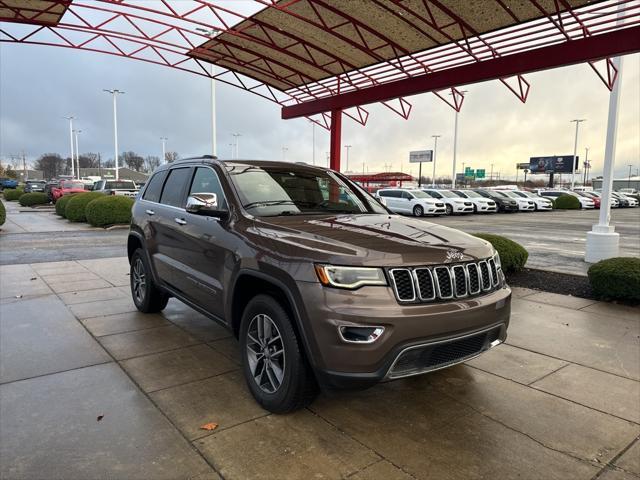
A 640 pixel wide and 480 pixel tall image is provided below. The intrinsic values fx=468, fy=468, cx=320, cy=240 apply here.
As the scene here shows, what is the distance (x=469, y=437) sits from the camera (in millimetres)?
3002

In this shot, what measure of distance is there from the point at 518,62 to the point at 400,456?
10963 millimetres

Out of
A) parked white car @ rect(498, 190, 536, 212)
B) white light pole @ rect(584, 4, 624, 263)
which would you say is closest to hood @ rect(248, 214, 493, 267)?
white light pole @ rect(584, 4, 624, 263)

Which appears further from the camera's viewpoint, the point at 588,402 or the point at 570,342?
the point at 570,342

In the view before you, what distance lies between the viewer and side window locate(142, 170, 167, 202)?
5.40 metres

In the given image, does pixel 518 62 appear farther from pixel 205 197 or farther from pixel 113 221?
pixel 113 221

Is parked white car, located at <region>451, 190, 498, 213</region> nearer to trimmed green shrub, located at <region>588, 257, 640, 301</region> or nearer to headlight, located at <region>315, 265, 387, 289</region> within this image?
trimmed green shrub, located at <region>588, 257, 640, 301</region>

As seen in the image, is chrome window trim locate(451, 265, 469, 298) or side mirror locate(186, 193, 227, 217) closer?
chrome window trim locate(451, 265, 469, 298)

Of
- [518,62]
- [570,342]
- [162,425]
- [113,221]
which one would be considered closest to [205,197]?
[162,425]

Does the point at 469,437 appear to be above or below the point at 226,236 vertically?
below

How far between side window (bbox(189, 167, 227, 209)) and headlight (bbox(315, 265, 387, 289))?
1447 millimetres

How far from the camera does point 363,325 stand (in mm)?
2676

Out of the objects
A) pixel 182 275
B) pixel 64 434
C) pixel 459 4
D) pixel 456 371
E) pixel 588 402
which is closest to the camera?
pixel 64 434

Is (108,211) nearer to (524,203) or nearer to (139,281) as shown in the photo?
(139,281)

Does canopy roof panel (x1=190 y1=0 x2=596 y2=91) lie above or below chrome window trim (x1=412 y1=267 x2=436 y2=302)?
above
